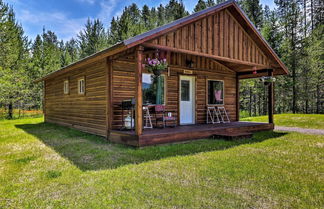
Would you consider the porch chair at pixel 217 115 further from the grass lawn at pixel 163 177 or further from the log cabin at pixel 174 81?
the grass lawn at pixel 163 177

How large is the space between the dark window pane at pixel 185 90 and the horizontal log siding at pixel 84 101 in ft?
9.62

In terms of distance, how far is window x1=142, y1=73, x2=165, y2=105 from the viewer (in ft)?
23.0

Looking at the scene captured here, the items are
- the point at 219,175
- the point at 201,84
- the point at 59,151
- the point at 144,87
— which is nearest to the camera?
the point at 219,175

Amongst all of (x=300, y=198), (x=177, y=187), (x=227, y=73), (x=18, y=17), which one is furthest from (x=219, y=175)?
(x=18, y=17)

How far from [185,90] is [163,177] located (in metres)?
5.34

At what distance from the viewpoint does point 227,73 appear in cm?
956

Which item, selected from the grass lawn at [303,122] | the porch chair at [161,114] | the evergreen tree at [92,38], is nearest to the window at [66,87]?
the porch chair at [161,114]

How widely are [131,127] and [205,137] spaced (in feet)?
7.03

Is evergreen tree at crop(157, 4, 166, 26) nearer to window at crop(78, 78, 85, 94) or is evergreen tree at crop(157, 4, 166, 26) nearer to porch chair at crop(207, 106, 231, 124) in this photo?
porch chair at crop(207, 106, 231, 124)

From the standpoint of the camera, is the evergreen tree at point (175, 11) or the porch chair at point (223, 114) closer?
the porch chair at point (223, 114)

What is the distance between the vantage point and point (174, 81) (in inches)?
307

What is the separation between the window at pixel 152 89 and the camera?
23.0ft

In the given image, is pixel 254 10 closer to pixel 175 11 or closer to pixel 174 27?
pixel 175 11

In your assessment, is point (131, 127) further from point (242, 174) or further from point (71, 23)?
point (71, 23)
